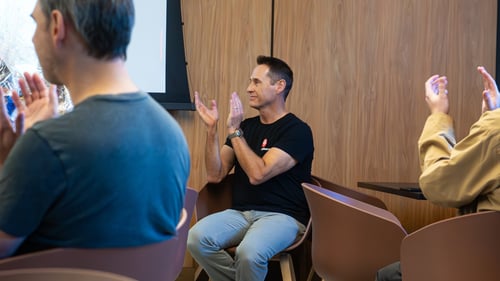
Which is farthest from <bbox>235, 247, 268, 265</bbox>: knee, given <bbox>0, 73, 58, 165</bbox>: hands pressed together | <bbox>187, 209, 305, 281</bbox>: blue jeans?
<bbox>0, 73, 58, 165</bbox>: hands pressed together

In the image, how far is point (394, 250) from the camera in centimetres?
192

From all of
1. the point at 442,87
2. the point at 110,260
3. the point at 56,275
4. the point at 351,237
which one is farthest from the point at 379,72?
the point at 56,275

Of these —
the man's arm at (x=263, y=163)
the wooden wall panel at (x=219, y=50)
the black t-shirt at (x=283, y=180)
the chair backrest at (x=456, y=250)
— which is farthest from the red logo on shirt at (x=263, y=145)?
the chair backrest at (x=456, y=250)

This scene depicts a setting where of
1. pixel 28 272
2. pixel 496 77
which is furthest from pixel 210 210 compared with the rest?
pixel 28 272

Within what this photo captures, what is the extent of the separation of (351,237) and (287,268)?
0.79m

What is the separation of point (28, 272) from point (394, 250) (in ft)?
4.37

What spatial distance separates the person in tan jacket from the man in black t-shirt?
2.69 ft

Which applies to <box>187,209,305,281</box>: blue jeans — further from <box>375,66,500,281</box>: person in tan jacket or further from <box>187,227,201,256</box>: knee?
<box>375,66,500,281</box>: person in tan jacket

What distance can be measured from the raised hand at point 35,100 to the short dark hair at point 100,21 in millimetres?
286

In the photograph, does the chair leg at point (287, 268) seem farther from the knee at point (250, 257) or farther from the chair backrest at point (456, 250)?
the chair backrest at point (456, 250)

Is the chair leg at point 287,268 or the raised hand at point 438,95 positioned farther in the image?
the chair leg at point 287,268

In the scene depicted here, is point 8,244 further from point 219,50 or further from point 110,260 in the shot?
point 219,50

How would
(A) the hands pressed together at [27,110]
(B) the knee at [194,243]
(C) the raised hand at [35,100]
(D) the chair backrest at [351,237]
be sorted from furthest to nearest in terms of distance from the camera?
1. (B) the knee at [194,243]
2. (D) the chair backrest at [351,237]
3. (C) the raised hand at [35,100]
4. (A) the hands pressed together at [27,110]

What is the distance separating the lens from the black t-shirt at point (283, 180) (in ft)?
9.82
